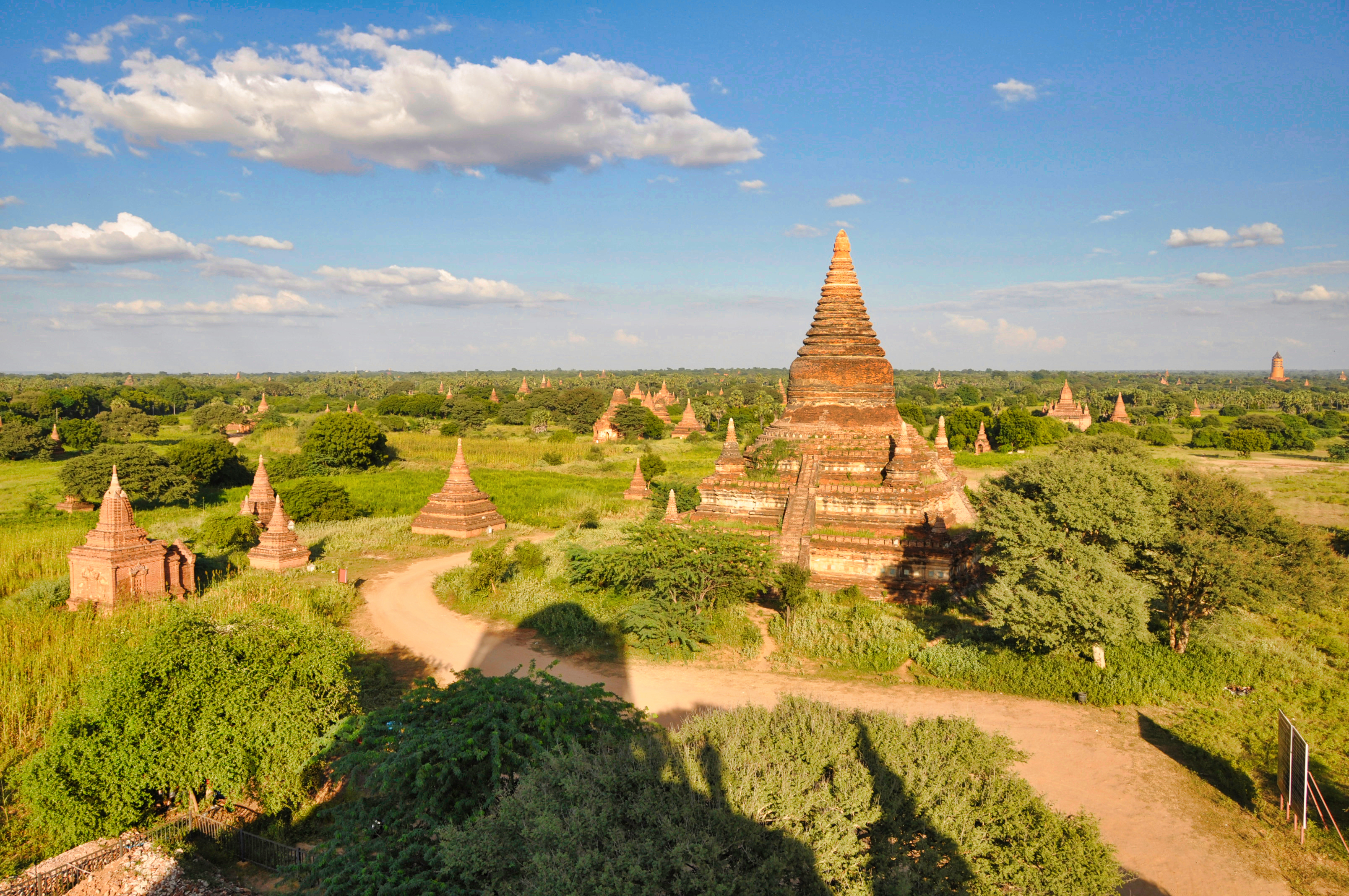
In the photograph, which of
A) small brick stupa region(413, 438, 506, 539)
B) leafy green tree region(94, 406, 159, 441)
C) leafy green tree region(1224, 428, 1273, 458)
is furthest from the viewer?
leafy green tree region(1224, 428, 1273, 458)

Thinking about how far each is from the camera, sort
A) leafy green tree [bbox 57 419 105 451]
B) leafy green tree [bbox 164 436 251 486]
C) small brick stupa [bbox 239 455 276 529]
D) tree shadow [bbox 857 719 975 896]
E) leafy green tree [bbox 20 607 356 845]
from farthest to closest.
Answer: leafy green tree [bbox 57 419 105 451], leafy green tree [bbox 164 436 251 486], small brick stupa [bbox 239 455 276 529], leafy green tree [bbox 20 607 356 845], tree shadow [bbox 857 719 975 896]

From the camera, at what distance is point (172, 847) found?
9.20 metres

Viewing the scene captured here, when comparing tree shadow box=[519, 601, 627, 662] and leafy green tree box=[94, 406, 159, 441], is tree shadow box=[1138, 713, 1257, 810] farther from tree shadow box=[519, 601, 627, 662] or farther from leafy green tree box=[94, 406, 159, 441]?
leafy green tree box=[94, 406, 159, 441]

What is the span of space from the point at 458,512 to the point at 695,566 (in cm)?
1375

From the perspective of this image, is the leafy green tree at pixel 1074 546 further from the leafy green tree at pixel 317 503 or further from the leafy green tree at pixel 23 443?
the leafy green tree at pixel 23 443

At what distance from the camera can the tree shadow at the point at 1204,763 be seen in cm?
954

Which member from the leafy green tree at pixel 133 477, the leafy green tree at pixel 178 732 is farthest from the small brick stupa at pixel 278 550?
the leafy green tree at pixel 133 477

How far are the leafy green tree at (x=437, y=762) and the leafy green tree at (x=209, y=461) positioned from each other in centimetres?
3322

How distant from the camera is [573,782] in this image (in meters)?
6.55

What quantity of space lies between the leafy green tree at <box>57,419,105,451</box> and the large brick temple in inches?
2033

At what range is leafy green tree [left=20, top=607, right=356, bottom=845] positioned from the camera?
9234 millimetres

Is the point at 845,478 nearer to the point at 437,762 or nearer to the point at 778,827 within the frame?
the point at 437,762

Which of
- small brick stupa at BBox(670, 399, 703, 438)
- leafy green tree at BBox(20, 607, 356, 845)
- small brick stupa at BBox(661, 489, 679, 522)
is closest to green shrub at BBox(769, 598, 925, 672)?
small brick stupa at BBox(661, 489, 679, 522)

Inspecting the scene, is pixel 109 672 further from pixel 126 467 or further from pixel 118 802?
pixel 126 467
